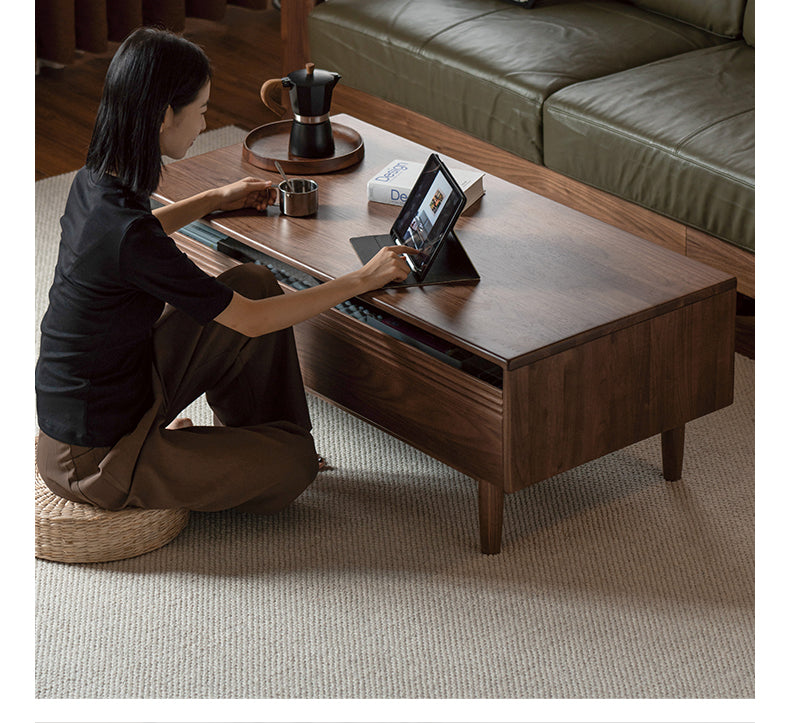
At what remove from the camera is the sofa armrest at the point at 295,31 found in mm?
3455

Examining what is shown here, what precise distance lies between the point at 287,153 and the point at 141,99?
2.54ft

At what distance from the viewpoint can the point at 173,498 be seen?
1896mm

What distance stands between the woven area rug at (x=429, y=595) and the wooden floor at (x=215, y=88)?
4.37ft

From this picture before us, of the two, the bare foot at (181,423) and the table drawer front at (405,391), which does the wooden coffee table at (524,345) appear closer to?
the table drawer front at (405,391)

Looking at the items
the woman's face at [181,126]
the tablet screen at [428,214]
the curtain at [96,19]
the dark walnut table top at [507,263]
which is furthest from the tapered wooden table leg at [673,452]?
the curtain at [96,19]

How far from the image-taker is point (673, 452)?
6.97ft

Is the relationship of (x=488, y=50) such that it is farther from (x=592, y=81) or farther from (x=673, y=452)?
(x=673, y=452)

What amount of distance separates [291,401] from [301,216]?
349mm

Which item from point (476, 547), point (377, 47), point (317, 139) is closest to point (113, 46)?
point (377, 47)

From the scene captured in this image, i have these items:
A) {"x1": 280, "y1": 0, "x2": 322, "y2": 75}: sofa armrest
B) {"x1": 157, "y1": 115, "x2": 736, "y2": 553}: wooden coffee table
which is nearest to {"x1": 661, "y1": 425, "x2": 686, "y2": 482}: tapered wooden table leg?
{"x1": 157, "y1": 115, "x2": 736, "y2": 553}: wooden coffee table

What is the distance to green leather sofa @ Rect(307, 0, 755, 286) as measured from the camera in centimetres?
253

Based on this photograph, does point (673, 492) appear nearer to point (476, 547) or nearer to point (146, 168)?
point (476, 547)

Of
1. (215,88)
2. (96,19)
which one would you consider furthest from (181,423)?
(96,19)

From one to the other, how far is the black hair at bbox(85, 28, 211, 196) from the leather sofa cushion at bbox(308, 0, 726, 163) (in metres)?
1.30
